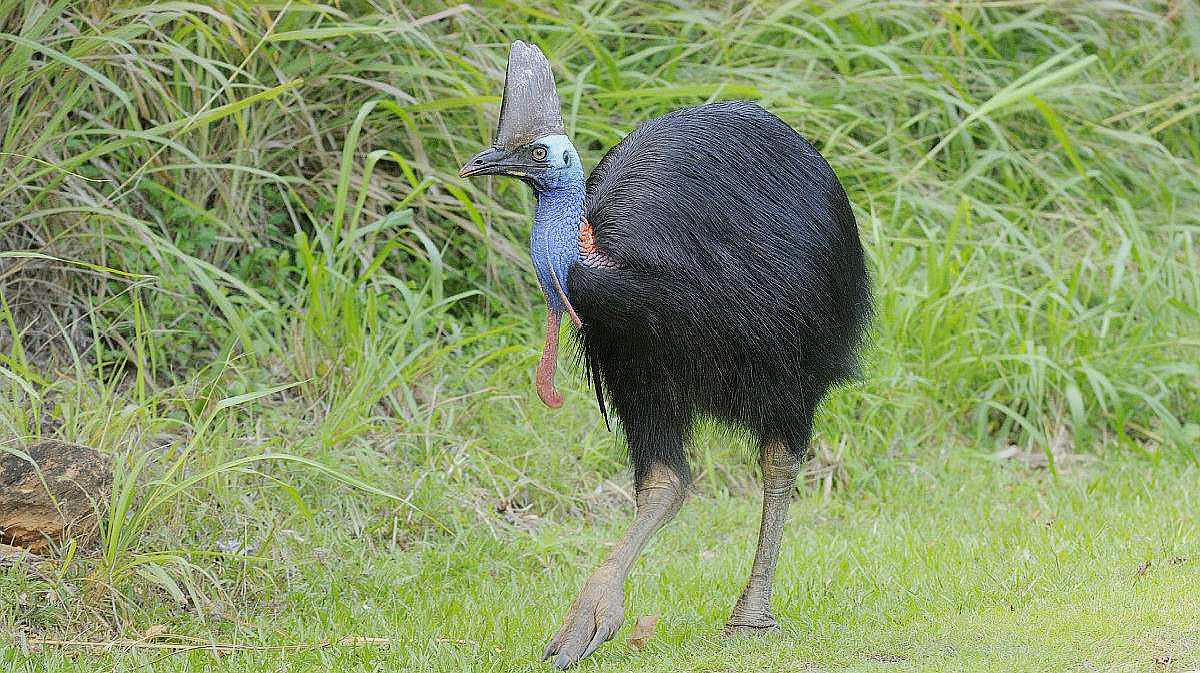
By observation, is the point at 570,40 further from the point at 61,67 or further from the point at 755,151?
the point at 755,151

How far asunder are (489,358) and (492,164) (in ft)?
6.87

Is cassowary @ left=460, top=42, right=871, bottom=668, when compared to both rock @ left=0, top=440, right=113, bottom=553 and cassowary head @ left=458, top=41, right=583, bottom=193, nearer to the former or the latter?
cassowary head @ left=458, top=41, right=583, bottom=193

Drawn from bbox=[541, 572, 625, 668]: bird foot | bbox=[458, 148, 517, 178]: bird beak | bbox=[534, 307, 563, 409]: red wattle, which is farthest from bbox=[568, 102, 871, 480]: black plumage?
bbox=[541, 572, 625, 668]: bird foot

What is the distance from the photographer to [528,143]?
3463 millimetres

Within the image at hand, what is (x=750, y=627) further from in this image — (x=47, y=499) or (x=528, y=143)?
(x=47, y=499)

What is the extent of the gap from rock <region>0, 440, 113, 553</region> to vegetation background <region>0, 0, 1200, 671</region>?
93 mm

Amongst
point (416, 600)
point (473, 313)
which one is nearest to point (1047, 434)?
point (473, 313)

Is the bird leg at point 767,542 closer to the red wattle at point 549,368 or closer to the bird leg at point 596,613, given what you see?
the bird leg at point 596,613

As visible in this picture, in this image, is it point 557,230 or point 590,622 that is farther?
point 590,622

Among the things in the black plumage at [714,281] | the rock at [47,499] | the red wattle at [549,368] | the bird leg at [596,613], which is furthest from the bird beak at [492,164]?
the rock at [47,499]

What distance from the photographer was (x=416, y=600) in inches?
171

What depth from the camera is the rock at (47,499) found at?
161 inches

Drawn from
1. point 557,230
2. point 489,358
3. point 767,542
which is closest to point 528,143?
point 557,230

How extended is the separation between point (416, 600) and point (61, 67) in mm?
2168
